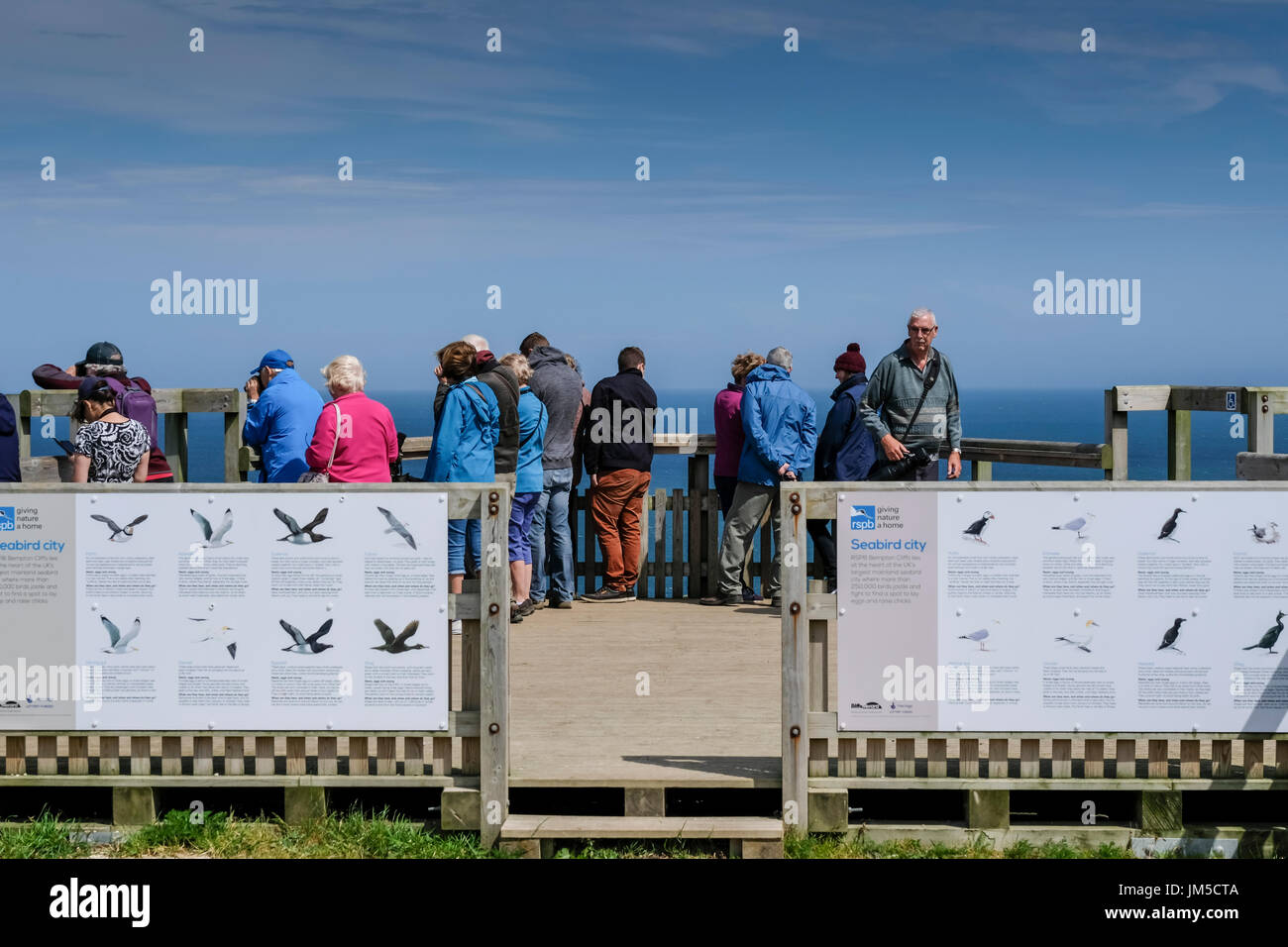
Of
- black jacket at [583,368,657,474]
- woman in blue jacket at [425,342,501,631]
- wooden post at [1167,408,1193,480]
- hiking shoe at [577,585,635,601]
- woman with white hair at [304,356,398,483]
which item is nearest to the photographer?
woman with white hair at [304,356,398,483]

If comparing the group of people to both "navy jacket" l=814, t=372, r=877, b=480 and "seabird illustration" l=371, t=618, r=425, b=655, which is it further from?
"seabird illustration" l=371, t=618, r=425, b=655

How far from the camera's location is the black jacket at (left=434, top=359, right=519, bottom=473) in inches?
373

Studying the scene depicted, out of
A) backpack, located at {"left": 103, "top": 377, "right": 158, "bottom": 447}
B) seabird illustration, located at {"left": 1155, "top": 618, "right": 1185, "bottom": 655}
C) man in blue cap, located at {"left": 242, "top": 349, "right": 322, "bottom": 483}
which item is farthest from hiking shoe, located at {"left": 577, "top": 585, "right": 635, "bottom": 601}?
seabird illustration, located at {"left": 1155, "top": 618, "right": 1185, "bottom": 655}

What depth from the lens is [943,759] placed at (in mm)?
5977

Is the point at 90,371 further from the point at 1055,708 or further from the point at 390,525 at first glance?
the point at 1055,708

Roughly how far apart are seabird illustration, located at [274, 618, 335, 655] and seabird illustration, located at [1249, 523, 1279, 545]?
384 centimetres

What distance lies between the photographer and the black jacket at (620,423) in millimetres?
11305

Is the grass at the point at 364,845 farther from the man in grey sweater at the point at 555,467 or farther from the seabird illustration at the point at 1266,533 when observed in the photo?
the man in grey sweater at the point at 555,467

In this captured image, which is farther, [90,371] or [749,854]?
[90,371]

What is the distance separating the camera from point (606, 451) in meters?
11.4

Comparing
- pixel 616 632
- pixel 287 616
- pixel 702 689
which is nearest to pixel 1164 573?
pixel 702 689

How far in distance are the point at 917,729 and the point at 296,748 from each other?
262 cm

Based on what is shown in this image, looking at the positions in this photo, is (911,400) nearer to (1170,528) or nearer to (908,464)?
(908,464)

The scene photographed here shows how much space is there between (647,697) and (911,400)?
9.29ft
